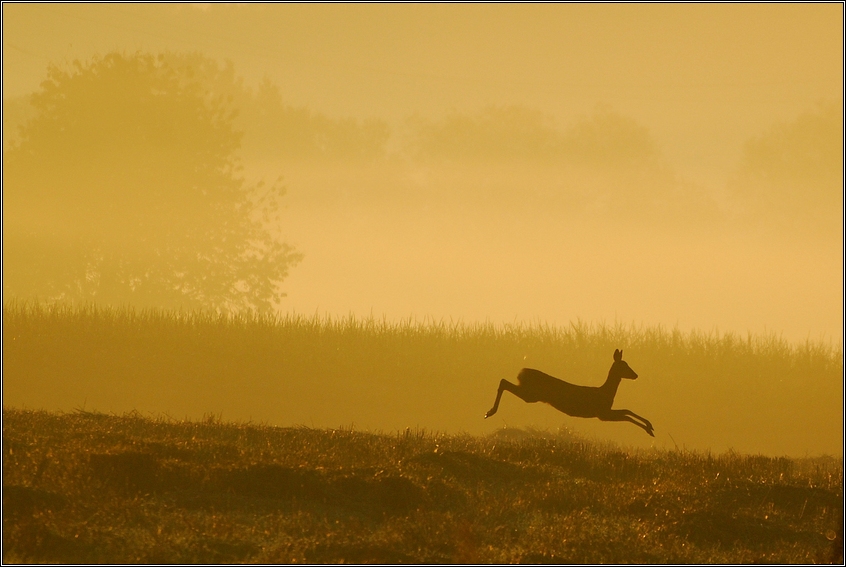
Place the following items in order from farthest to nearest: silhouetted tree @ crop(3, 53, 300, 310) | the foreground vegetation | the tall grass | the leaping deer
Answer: silhouetted tree @ crop(3, 53, 300, 310) → the tall grass → the leaping deer → the foreground vegetation

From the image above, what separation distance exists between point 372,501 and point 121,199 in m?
39.8

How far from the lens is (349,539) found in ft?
33.6

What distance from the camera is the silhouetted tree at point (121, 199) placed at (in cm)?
4816

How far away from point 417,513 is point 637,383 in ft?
73.6

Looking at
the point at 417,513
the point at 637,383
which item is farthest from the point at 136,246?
the point at 417,513

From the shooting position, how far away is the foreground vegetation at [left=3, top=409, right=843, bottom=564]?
10.1m

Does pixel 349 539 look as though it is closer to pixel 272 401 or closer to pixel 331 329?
pixel 272 401

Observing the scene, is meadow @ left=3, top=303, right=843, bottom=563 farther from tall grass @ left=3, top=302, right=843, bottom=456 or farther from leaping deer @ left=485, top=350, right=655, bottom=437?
tall grass @ left=3, top=302, right=843, bottom=456

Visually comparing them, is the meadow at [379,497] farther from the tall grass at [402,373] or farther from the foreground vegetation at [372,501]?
the tall grass at [402,373]

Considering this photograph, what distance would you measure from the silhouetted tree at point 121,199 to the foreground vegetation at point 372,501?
113 feet

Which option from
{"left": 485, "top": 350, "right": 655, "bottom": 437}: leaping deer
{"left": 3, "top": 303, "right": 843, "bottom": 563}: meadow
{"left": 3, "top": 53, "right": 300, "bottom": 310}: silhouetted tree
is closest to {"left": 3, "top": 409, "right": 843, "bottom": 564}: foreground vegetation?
{"left": 3, "top": 303, "right": 843, "bottom": 563}: meadow

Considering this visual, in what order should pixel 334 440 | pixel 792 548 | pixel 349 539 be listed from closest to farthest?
1. pixel 349 539
2. pixel 792 548
3. pixel 334 440

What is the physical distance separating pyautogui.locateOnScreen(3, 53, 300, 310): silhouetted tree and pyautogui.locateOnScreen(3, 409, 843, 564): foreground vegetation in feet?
113

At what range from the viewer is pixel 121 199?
49031mm
